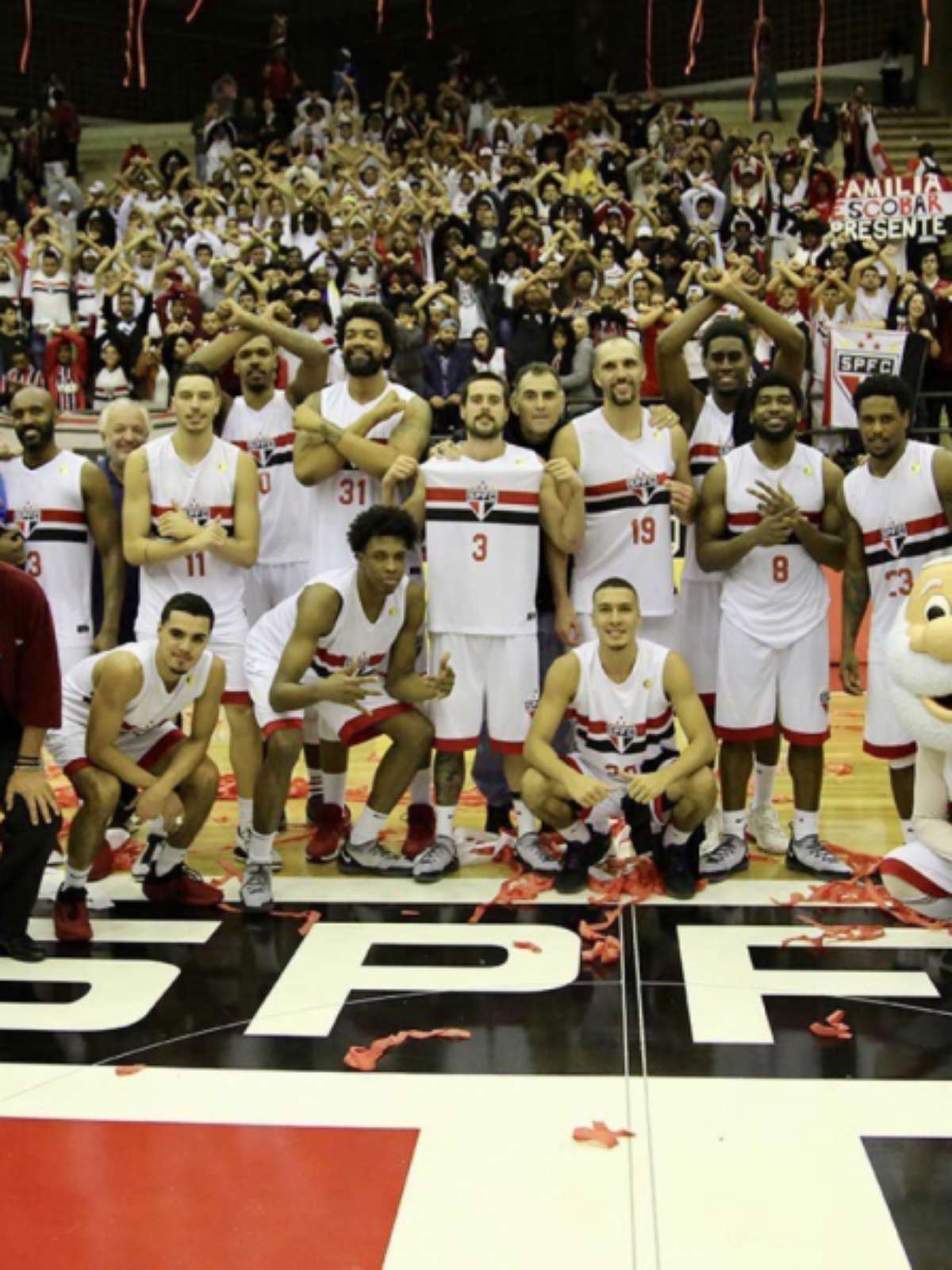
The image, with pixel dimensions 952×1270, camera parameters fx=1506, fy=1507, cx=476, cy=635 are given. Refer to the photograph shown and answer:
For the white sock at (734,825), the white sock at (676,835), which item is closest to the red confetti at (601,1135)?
the white sock at (676,835)

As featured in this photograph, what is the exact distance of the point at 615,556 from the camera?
18.5 feet

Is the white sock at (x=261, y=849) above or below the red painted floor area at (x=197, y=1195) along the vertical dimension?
above

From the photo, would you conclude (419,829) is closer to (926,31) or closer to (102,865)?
(102,865)

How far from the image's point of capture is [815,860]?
544cm

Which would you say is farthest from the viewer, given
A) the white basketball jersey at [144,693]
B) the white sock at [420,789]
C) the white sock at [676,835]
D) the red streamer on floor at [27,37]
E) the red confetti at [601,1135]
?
the red streamer on floor at [27,37]

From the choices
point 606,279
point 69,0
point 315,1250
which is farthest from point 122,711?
point 69,0

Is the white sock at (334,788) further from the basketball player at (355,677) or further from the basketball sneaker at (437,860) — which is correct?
the basketball sneaker at (437,860)

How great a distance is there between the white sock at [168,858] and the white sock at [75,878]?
1.02ft

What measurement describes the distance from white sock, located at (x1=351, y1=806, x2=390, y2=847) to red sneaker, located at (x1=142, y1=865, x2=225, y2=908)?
1.86ft

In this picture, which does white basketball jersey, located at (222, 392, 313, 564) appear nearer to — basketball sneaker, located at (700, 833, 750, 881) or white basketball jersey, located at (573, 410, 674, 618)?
white basketball jersey, located at (573, 410, 674, 618)

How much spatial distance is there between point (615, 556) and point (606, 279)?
309 inches

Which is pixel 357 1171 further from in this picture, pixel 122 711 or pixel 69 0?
pixel 69 0

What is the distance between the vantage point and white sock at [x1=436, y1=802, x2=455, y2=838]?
5.62 metres

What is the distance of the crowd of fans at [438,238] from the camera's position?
426 inches
